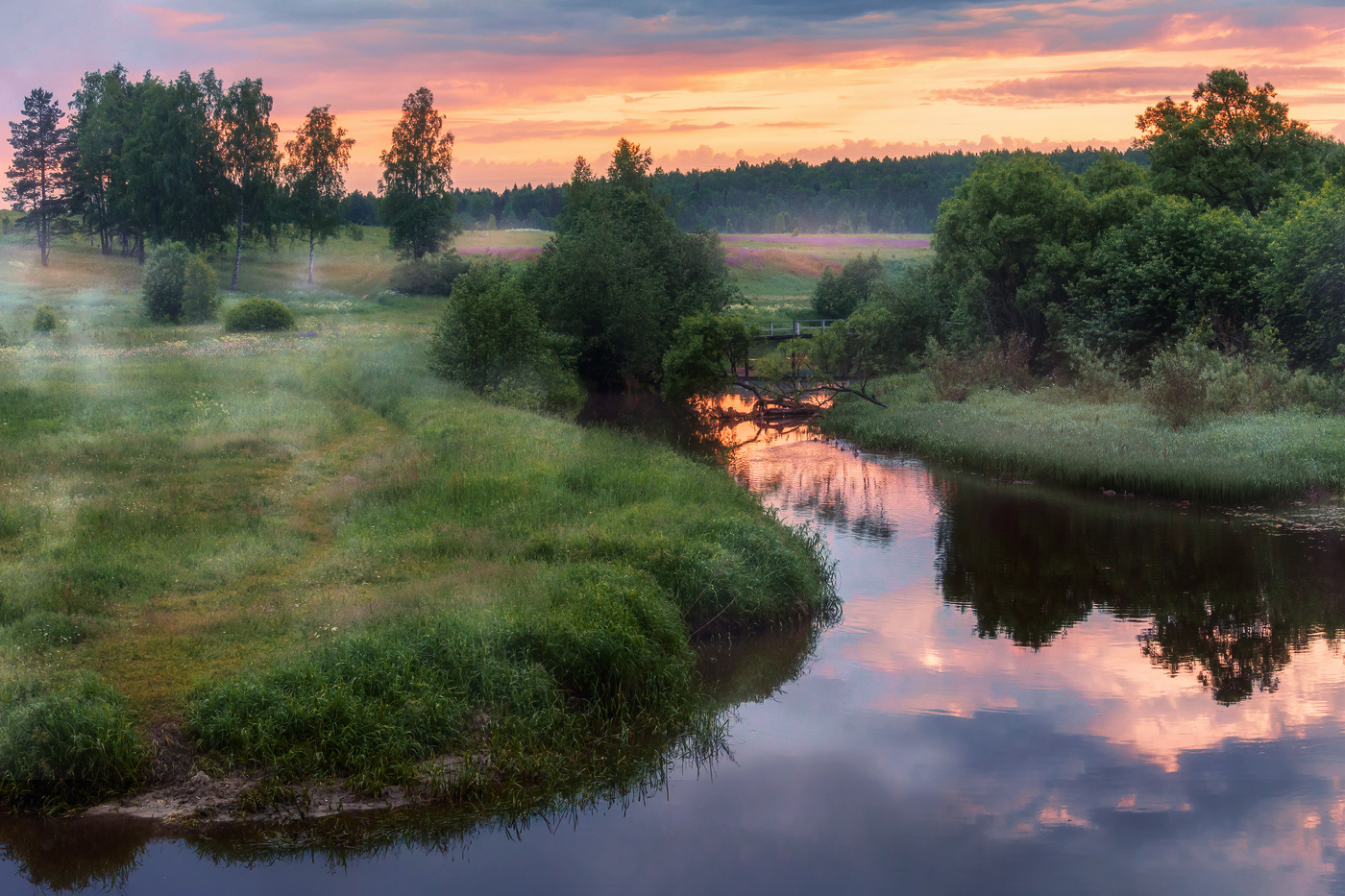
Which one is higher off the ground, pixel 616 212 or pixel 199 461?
pixel 616 212

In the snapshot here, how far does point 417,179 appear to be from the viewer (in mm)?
69500

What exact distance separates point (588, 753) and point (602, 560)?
3938mm

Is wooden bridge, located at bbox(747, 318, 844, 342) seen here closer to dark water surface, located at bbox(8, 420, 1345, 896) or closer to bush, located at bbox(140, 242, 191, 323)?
bush, located at bbox(140, 242, 191, 323)

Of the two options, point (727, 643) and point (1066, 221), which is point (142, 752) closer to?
point (727, 643)

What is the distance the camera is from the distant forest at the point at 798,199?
141500 mm

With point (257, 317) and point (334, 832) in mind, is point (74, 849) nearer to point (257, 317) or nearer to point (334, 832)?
point (334, 832)

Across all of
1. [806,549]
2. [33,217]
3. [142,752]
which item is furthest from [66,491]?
[33,217]

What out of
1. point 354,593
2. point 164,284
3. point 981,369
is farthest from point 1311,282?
point 164,284

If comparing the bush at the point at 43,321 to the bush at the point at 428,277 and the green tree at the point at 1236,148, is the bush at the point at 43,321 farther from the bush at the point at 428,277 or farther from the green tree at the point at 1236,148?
the green tree at the point at 1236,148

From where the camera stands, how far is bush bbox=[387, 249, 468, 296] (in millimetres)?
66875

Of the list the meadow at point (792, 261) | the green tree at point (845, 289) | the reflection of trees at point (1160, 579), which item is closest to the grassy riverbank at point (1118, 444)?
the reflection of trees at point (1160, 579)

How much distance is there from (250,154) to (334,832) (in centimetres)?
6010

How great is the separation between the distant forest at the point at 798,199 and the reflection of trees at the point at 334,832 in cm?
13128

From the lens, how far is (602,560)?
14000 mm
